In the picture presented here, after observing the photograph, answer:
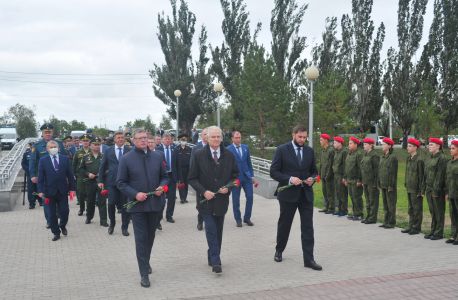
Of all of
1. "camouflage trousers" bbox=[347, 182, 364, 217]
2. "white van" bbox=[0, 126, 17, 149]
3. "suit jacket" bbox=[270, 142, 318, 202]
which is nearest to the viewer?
"suit jacket" bbox=[270, 142, 318, 202]

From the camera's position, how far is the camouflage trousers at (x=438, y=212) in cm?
753

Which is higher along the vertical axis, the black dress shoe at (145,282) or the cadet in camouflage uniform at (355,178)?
the cadet in camouflage uniform at (355,178)

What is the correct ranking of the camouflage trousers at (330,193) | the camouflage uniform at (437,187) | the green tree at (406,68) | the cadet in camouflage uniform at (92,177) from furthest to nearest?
the green tree at (406,68)
the camouflage trousers at (330,193)
the cadet in camouflage uniform at (92,177)
the camouflage uniform at (437,187)

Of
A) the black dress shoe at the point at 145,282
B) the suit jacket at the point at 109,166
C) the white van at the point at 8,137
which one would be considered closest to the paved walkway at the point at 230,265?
the black dress shoe at the point at 145,282

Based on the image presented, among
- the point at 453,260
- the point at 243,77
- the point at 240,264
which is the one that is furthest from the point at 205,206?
the point at 243,77

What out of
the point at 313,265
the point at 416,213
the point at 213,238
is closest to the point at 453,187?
the point at 416,213

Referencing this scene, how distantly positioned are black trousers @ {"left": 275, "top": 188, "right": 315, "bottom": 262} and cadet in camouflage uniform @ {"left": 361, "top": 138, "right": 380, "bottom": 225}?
11.3ft

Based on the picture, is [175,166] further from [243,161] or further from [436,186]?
[436,186]

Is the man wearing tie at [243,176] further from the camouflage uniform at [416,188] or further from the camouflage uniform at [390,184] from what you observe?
the camouflage uniform at [416,188]

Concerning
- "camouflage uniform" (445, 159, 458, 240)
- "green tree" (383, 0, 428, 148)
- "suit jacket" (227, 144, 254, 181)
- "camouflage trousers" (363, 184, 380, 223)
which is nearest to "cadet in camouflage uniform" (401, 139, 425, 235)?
"camouflage uniform" (445, 159, 458, 240)

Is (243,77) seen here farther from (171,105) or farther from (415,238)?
(415,238)

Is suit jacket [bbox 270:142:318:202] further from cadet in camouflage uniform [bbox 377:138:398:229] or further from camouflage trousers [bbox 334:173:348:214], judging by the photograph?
camouflage trousers [bbox 334:173:348:214]

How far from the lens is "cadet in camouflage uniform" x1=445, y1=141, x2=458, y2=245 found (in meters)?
7.13

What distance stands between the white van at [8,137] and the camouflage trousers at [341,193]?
4109 centimetres
